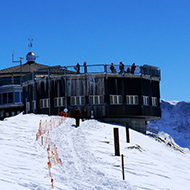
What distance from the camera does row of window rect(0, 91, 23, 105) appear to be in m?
62.0

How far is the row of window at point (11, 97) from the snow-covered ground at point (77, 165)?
2945cm

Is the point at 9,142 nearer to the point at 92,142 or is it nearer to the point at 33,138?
the point at 33,138

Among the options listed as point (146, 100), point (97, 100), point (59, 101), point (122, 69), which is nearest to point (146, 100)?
point (146, 100)

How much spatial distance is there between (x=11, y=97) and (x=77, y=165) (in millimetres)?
42593

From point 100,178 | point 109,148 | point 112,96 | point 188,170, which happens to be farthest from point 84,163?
point 112,96

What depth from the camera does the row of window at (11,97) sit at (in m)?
62.0

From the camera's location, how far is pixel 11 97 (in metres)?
62.5

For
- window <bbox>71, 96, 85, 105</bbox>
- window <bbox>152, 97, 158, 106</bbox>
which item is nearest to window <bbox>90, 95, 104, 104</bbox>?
window <bbox>71, 96, 85, 105</bbox>

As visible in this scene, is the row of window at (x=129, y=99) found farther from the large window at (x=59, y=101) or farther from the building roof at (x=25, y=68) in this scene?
the building roof at (x=25, y=68)

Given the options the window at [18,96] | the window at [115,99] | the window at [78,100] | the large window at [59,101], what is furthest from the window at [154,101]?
the window at [18,96]

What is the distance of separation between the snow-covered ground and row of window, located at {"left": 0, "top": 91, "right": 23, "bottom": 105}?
2945cm

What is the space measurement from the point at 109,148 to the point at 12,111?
117 feet

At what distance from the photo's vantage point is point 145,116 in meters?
47.8

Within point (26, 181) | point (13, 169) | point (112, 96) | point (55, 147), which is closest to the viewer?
point (26, 181)
